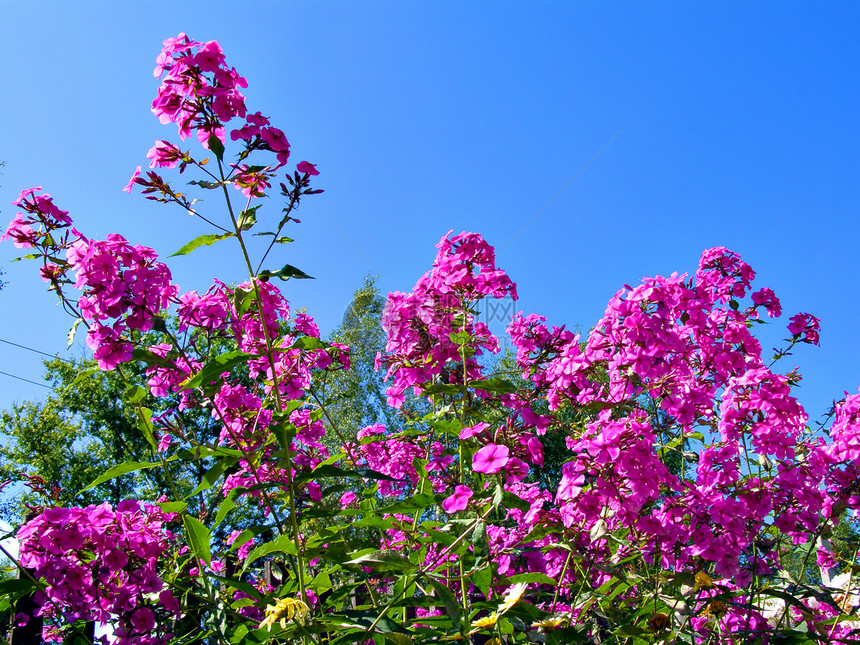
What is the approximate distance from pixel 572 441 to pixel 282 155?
1.37 metres

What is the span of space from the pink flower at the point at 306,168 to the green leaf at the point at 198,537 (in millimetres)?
1155

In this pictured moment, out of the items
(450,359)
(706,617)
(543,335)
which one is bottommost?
(706,617)

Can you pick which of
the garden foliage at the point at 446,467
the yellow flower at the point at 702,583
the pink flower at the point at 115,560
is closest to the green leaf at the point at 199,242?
the garden foliage at the point at 446,467

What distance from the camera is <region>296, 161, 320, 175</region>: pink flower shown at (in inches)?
77.7

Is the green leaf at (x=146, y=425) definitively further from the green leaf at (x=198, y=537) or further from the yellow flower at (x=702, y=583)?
the yellow flower at (x=702, y=583)

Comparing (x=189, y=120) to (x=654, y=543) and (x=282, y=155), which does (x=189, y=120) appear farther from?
(x=654, y=543)

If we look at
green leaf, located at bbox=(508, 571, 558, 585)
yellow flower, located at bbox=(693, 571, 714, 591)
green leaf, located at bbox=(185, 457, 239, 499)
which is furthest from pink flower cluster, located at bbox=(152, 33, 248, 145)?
yellow flower, located at bbox=(693, 571, 714, 591)

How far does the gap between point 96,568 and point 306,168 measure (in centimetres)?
148

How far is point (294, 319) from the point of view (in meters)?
2.82

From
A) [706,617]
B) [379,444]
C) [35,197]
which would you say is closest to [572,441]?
[706,617]

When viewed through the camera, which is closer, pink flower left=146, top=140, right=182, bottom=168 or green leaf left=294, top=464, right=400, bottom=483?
green leaf left=294, top=464, right=400, bottom=483

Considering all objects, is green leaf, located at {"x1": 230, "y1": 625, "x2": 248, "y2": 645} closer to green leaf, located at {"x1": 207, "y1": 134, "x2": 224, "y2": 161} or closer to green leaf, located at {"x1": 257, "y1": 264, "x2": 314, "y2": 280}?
green leaf, located at {"x1": 257, "y1": 264, "x2": 314, "y2": 280}

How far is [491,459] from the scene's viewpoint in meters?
1.74

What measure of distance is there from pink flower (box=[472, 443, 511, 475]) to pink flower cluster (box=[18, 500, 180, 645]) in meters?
1.16
